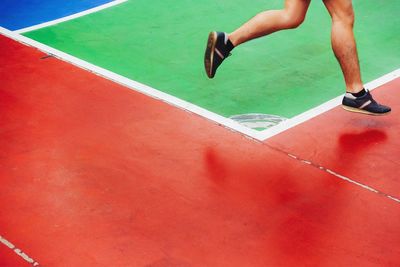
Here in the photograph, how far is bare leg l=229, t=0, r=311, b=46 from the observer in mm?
5453

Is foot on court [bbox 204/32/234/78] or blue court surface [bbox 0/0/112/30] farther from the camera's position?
blue court surface [bbox 0/0/112/30]

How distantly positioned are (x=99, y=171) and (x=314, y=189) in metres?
1.45

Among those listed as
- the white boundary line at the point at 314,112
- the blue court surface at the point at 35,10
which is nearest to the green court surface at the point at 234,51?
the white boundary line at the point at 314,112

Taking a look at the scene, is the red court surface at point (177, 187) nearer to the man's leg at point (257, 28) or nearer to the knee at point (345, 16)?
the man's leg at point (257, 28)

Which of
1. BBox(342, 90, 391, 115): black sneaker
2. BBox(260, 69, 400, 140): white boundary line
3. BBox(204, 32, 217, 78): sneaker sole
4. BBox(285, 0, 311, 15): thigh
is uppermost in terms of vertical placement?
BBox(285, 0, 311, 15): thigh

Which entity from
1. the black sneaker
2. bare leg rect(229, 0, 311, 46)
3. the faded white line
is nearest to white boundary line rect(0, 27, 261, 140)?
bare leg rect(229, 0, 311, 46)

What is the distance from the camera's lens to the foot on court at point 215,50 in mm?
5742

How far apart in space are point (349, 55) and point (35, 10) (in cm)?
415

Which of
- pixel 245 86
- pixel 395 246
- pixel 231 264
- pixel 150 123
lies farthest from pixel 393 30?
pixel 231 264

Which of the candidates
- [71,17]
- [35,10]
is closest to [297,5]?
[71,17]

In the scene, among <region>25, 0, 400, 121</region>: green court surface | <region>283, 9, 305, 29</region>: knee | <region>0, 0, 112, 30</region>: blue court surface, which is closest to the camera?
<region>283, 9, 305, 29</region>: knee

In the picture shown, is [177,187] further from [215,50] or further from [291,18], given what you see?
[291,18]

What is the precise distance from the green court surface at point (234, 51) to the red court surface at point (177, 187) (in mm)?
402

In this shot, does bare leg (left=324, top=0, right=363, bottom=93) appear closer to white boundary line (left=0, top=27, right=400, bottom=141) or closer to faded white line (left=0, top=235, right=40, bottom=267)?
white boundary line (left=0, top=27, right=400, bottom=141)
